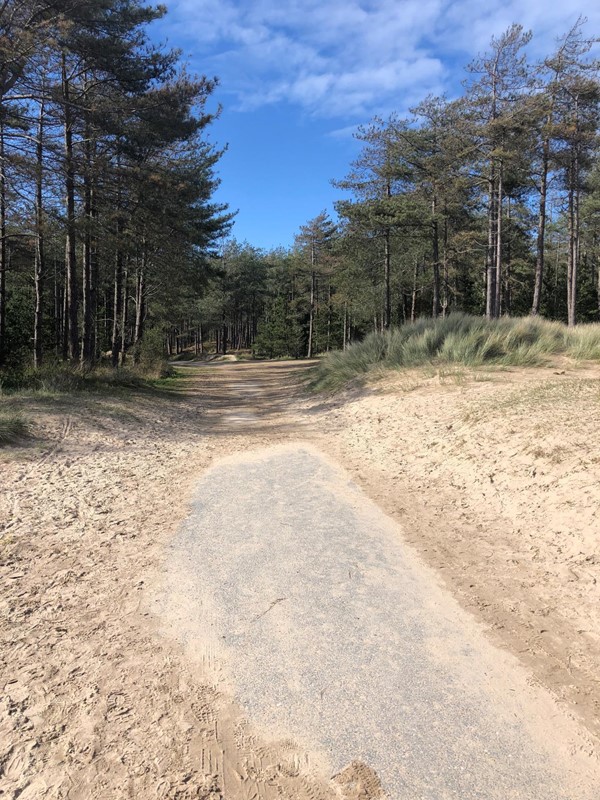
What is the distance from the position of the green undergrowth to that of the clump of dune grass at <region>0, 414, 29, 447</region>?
8272 millimetres

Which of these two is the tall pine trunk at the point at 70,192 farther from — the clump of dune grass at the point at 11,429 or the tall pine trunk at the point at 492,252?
the tall pine trunk at the point at 492,252

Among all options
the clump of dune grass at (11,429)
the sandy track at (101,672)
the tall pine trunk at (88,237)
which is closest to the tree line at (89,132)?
the tall pine trunk at (88,237)

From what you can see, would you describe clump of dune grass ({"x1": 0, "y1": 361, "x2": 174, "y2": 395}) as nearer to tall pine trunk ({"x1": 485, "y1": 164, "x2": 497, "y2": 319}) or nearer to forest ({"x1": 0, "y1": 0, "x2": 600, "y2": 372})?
forest ({"x1": 0, "y1": 0, "x2": 600, "y2": 372})

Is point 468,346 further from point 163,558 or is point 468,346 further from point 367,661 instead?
point 367,661

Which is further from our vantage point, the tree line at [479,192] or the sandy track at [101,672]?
the tree line at [479,192]

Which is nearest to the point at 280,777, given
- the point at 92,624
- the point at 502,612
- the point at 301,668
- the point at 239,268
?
the point at 301,668

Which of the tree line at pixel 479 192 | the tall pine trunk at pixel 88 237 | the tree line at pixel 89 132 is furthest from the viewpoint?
the tree line at pixel 479 192

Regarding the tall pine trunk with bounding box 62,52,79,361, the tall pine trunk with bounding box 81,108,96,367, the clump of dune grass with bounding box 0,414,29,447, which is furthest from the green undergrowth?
the clump of dune grass with bounding box 0,414,29,447

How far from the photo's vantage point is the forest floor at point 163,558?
2119mm

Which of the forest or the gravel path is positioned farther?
the forest

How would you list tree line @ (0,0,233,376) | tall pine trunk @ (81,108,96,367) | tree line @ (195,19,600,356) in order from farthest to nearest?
tree line @ (195,19,600,356), tall pine trunk @ (81,108,96,367), tree line @ (0,0,233,376)

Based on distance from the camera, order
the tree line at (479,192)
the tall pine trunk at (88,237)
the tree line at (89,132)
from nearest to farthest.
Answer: the tree line at (89,132) < the tall pine trunk at (88,237) < the tree line at (479,192)

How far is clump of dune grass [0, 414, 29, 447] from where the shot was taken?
6.92m

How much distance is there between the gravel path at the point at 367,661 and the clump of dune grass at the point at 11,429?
383 cm
